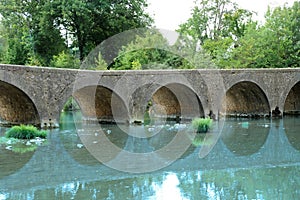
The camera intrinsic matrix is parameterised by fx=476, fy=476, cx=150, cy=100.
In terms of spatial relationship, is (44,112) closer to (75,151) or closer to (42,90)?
(42,90)

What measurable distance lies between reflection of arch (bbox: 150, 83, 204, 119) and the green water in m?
6.93

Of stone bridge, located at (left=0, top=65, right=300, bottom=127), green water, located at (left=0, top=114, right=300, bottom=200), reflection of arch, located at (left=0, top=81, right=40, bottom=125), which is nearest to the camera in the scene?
green water, located at (left=0, top=114, right=300, bottom=200)

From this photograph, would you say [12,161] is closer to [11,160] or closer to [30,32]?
[11,160]

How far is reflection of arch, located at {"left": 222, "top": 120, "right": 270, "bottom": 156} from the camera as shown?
44.1 feet

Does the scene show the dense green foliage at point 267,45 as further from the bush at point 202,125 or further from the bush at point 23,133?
the bush at point 23,133

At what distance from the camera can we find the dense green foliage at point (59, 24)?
97.7 ft

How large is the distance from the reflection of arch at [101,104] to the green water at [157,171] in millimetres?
4771

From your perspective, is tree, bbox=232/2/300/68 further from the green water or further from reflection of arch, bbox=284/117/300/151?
the green water

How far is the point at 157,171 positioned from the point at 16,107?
31.4 feet

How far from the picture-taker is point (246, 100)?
26.3 m


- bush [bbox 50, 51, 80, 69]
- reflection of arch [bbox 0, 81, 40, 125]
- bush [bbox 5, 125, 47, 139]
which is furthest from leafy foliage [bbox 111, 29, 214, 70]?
bush [bbox 5, 125, 47, 139]

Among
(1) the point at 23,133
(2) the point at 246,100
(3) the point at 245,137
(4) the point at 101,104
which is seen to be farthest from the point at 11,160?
(2) the point at 246,100

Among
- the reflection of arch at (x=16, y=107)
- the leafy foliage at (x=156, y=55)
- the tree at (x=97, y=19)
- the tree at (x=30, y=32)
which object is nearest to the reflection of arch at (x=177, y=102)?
the leafy foliage at (x=156, y=55)

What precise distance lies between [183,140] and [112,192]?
718 centimetres
